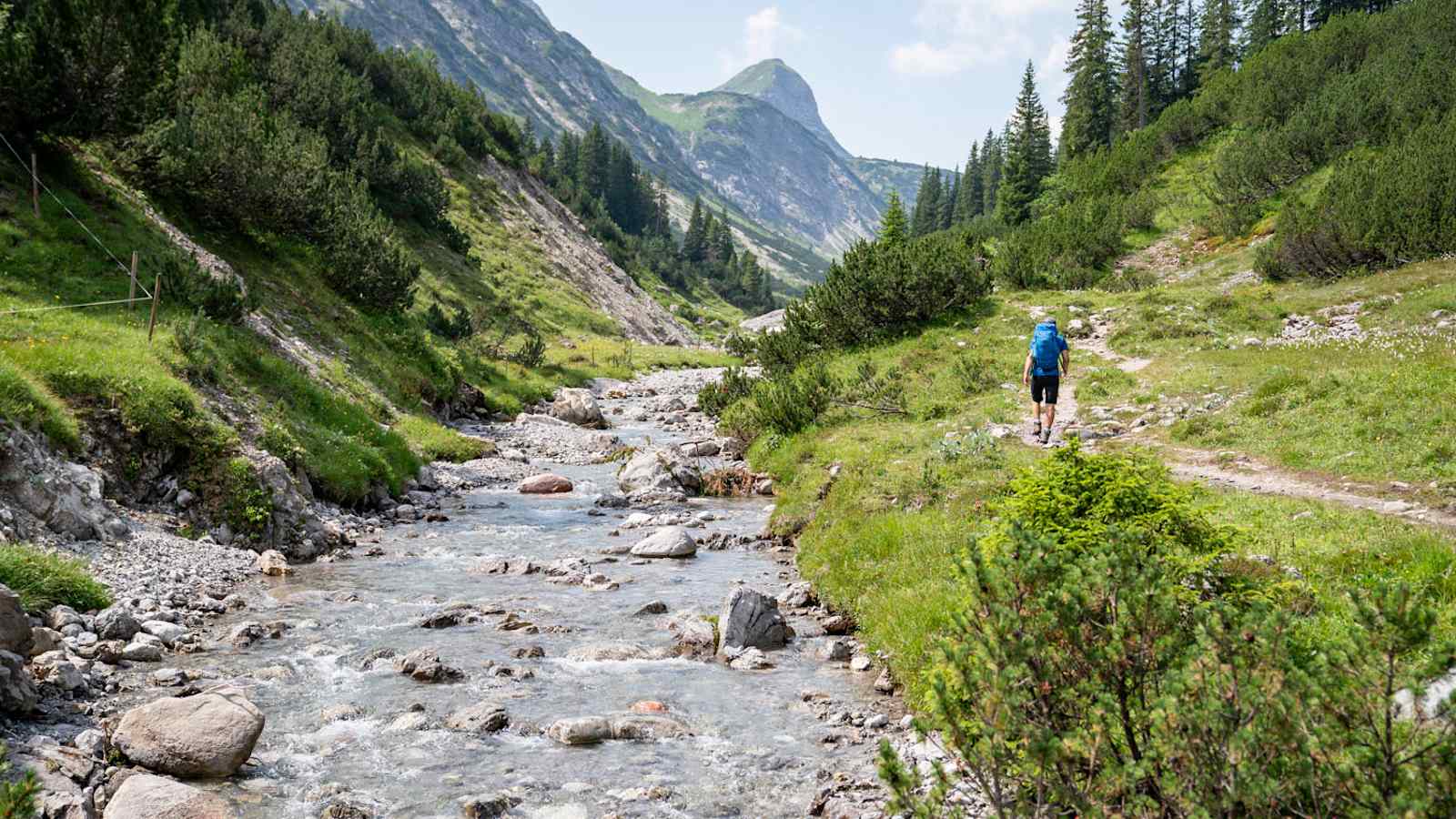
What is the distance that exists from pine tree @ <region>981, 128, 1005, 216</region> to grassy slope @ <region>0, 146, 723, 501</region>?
98.1m

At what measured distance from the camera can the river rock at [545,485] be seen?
24328 millimetres

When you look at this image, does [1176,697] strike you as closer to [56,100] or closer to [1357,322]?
[1357,322]

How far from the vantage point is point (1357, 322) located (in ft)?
78.8

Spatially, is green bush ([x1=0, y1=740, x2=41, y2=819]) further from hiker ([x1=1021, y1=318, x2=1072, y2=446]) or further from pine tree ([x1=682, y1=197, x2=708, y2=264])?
pine tree ([x1=682, y1=197, x2=708, y2=264])

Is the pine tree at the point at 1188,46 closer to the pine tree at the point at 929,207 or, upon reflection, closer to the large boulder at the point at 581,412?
the pine tree at the point at 929,207

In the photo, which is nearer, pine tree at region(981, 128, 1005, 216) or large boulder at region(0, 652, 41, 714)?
large boulder at region(0, 652, 41, 714)

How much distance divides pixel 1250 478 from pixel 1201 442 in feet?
9.59

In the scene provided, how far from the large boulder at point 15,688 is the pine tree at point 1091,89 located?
90350 mm

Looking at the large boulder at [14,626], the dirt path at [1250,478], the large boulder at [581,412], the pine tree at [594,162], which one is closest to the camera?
the large boulder at [14,626]

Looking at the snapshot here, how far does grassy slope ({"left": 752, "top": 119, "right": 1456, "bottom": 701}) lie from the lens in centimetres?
932

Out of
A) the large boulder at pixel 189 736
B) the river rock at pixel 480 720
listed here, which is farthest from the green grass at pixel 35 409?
the river rock at pixel 480 720

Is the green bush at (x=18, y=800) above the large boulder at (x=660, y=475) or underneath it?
above

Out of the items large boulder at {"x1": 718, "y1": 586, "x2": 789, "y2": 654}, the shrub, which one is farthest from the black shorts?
the shrub

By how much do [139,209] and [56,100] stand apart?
381 cm
